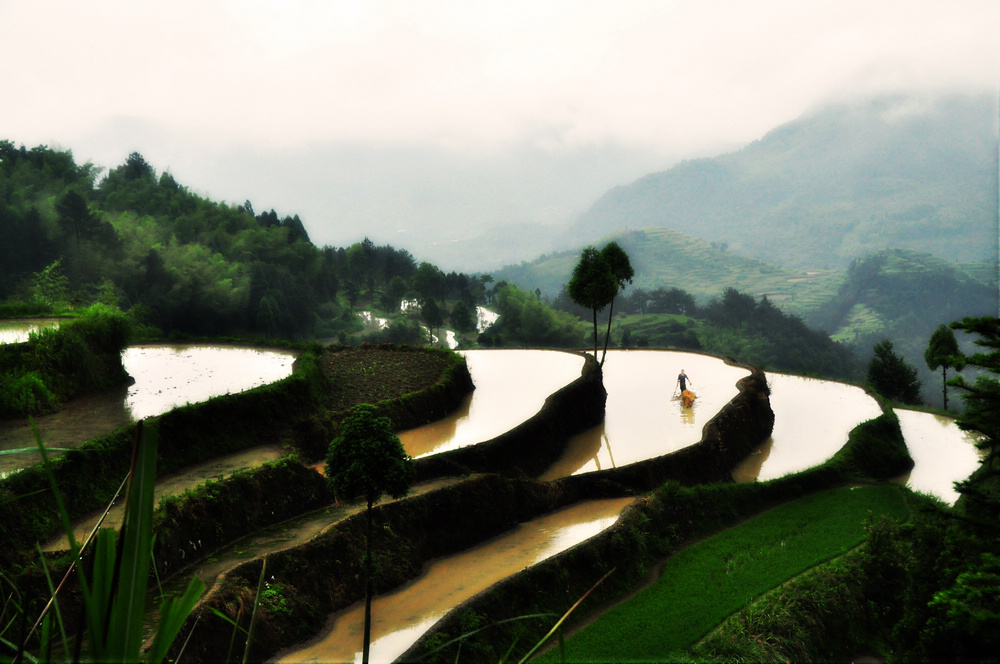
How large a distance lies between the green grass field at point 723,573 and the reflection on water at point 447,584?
1725 millimetres

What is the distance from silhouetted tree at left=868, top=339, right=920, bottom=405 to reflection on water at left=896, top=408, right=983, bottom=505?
232 inches

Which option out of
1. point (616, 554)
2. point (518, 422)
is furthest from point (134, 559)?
point (518, 422)

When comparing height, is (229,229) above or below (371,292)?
above

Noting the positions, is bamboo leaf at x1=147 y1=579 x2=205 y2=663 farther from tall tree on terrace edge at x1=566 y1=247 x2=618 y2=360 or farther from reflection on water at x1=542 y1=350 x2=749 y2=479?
tall tree on terrace edge at x1=566 y1=247 x2=618 y2=360

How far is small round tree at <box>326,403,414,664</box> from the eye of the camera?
27.5 ft

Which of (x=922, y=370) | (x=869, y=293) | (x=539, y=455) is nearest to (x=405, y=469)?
(x=539, y=455)

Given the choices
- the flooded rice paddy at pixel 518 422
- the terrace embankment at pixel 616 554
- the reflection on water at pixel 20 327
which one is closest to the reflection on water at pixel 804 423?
the flooded rice paddy at pixel 518 422

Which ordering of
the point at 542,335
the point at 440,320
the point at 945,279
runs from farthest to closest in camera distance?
the point at 945,279 → the point at 542,335 → the point at 440,320

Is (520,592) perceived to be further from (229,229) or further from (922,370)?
(922,370)

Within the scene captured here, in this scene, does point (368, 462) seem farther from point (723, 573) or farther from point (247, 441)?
point (723, 573)

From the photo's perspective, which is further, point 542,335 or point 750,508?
→ point 542,335

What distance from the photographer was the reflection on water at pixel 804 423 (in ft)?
55.4

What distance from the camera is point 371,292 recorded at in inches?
2739

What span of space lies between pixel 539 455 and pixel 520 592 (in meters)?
6.17
